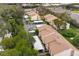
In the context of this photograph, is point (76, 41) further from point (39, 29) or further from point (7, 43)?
point (7, 43)

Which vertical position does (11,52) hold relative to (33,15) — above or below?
below

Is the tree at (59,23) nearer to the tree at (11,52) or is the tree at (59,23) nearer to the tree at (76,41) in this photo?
the tree at (76,41)

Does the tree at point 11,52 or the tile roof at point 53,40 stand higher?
the tile roof at point 53,40

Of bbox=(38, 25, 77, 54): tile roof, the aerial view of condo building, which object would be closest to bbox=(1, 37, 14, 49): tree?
the aerial view of condo building

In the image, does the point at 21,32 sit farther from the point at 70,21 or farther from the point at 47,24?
the point at 70,21

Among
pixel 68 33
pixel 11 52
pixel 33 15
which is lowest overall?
pixel 11 52

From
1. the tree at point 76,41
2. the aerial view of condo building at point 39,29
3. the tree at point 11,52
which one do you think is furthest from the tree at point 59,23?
the tree at point 11,52

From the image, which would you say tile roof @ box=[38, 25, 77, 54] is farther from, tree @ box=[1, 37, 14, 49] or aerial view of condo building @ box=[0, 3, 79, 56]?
tree @ box=[1, 37, 14, 49]

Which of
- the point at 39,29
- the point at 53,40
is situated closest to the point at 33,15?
the point at 39,29
